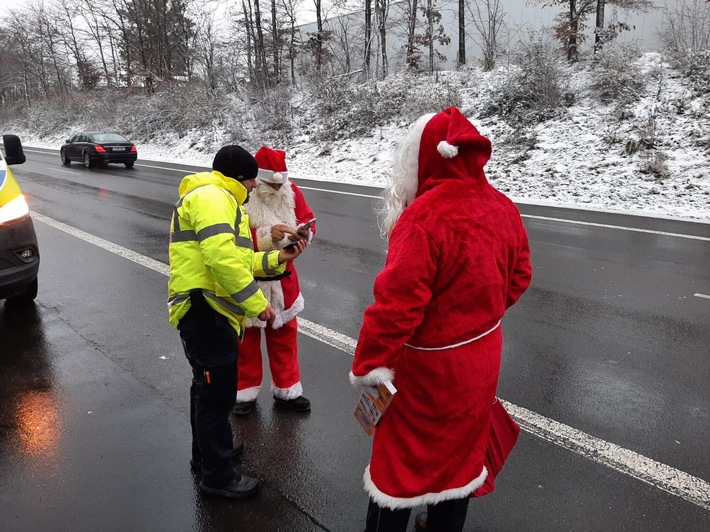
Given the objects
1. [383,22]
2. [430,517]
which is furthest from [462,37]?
[430,517]

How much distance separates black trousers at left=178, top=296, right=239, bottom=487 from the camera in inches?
103

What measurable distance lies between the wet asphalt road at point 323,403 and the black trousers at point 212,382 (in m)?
0.25

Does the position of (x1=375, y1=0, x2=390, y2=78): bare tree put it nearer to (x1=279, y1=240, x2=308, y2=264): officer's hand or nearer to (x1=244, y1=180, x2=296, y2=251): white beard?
(x1=244, y1=180, x2=296, y2=251): white beard

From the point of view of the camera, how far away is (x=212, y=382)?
2.64 m

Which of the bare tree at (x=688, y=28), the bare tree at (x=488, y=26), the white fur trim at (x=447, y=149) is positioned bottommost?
the white fur trim at (x=447, y=149)

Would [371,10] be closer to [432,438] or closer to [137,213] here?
[137,213]

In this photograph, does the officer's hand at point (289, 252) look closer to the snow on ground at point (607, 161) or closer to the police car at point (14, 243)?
the police car at point (14, 243)

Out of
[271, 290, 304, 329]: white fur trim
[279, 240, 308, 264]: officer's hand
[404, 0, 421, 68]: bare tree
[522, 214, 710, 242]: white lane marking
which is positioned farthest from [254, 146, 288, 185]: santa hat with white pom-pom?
[404, 0, 421, 68]: bare tree

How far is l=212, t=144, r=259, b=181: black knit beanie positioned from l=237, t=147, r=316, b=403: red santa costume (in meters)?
0.68

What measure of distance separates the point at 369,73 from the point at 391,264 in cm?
2418

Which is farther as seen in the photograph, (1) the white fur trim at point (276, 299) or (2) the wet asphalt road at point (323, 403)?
(1) the white fur trim at point (276, 299)

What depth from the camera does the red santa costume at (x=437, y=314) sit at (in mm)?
1762

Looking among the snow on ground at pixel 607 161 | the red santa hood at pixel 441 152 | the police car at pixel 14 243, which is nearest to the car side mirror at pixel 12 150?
the police car at pixel 14 243

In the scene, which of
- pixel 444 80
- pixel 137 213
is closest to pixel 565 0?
pixel 444 80
